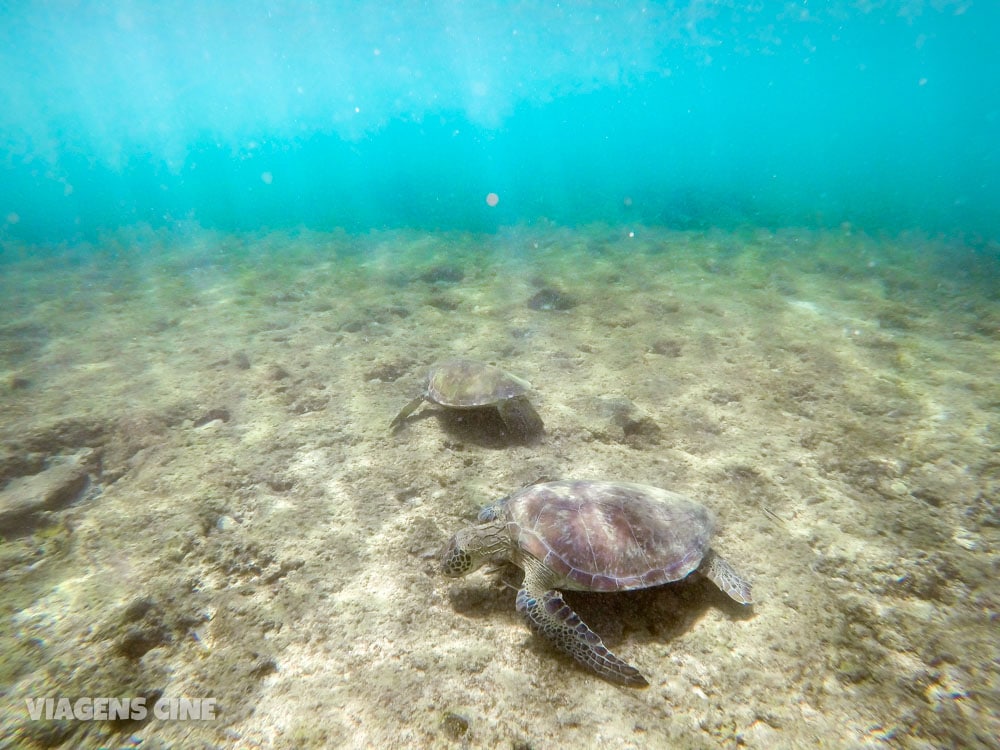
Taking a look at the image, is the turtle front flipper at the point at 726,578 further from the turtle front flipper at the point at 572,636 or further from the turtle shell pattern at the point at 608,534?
the turtle front flipper at the point at 572,636

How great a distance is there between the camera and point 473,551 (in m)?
2.83

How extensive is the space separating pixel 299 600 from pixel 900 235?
2221cm

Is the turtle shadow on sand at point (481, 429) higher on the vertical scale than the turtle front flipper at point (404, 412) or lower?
lower

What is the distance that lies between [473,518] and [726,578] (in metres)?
1.92

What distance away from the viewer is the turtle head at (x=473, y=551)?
2.83 m

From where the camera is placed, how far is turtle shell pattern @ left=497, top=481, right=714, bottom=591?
2.59 metres

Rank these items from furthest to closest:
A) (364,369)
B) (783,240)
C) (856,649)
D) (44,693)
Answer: (783,240)
(364,369)
(856,649)
(44,693)

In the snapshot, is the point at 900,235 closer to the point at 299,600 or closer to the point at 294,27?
the point at 299,600

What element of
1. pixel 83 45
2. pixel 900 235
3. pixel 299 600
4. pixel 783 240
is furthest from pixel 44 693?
pixel 83 45

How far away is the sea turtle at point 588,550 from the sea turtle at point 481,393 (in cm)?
158

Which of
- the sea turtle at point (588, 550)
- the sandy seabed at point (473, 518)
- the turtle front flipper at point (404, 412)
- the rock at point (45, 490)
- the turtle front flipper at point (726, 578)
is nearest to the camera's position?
the sandy seabed at point (473, 518)

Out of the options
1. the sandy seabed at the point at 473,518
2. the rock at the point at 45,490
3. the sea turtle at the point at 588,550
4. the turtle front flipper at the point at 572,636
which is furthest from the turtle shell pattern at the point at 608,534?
the rock at the point at 45,490

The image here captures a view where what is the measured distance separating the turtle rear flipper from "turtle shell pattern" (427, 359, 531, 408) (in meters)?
0.17

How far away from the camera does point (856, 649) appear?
2553 mm
